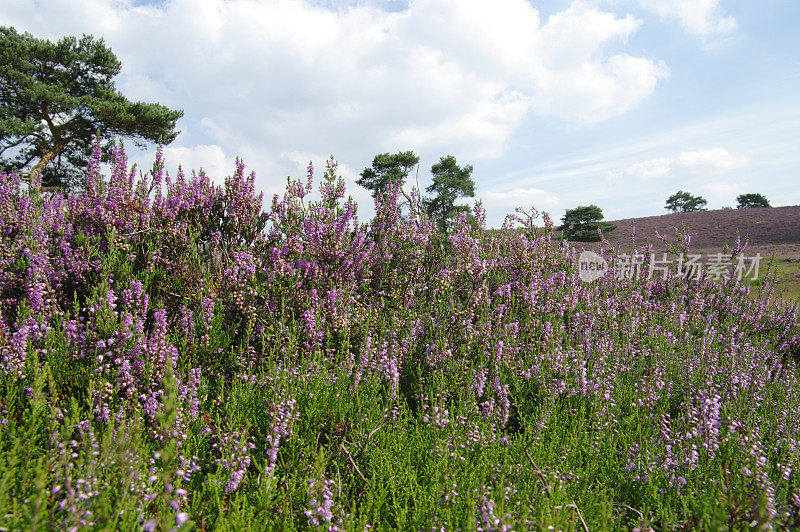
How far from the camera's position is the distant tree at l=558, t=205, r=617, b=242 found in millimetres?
26578

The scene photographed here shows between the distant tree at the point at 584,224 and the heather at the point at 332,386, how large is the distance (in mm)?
21999

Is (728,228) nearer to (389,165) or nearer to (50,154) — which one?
(389,165)

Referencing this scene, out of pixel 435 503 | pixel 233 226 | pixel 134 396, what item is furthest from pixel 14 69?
pixel 435 503

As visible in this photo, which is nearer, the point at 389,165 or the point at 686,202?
the point at 389,165

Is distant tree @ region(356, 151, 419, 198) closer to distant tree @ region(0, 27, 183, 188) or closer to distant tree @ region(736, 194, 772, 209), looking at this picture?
distant tree @ region(0, 27, 183, 188)

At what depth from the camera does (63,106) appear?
22.4 metres

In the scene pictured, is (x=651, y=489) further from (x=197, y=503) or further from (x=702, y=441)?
(x=197, y=503)

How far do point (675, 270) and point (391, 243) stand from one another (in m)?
6.24

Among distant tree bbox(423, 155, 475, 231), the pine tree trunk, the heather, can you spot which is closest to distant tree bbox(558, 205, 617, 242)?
distant tree bbox(423, 155, 475, 231)

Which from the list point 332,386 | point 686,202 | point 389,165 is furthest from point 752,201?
point 332,386

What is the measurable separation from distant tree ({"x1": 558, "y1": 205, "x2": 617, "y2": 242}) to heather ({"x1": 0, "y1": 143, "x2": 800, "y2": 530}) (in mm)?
21999

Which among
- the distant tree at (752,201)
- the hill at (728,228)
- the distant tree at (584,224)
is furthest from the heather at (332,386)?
the distant tree at (752,201)

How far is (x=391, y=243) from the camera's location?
5566 millimetres

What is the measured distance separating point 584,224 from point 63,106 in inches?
1236
